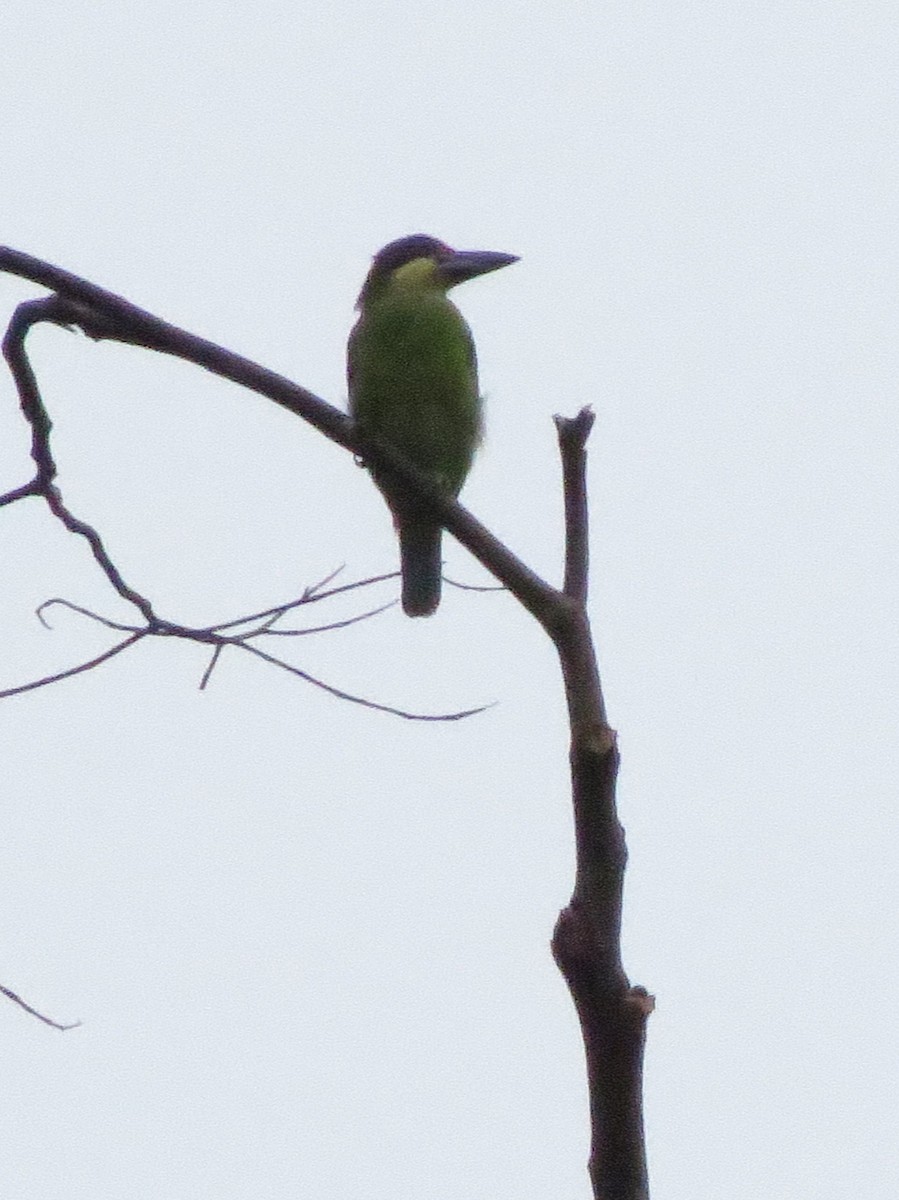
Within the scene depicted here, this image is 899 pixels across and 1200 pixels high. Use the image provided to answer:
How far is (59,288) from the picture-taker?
175 centimetres

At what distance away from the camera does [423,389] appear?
3.83 m

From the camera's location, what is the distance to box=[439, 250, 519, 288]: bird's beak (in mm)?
3979

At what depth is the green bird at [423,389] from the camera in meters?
3.82

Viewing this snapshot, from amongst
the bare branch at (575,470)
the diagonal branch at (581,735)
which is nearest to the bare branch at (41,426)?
the diagonal branch at (581,735)

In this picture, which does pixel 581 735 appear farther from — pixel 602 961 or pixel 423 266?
pixel 423 266

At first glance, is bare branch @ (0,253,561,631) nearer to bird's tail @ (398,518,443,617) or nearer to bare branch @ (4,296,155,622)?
bare branch @ (4,296,155,622)

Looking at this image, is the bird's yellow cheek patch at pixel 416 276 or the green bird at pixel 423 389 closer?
the green bird at pixel 423 389

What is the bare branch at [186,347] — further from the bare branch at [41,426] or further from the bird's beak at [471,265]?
the bird's beak at [471,265]

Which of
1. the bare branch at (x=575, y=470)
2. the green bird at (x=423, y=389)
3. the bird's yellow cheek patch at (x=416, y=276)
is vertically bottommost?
the bare branch at (x=575, y=470)

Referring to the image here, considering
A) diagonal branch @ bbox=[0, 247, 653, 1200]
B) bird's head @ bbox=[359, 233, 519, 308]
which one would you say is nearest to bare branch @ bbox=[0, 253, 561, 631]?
diagonal branch @ bbox=[0, 247, 653, 1200]

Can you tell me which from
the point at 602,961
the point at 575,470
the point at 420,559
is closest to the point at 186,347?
the point at 575,470

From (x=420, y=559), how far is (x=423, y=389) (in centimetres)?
35

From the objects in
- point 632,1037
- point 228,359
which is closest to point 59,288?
point 228,359

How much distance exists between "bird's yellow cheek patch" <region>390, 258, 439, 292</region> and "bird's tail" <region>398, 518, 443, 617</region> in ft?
1.79
